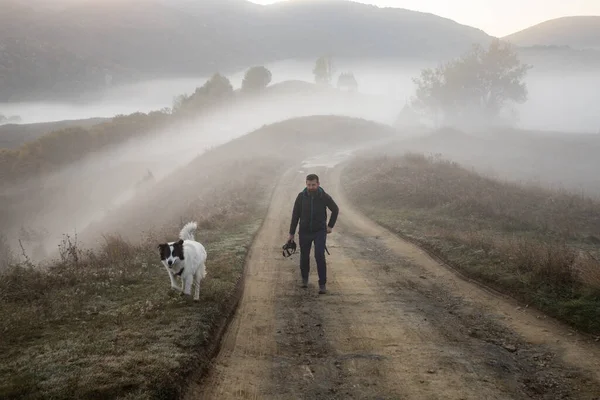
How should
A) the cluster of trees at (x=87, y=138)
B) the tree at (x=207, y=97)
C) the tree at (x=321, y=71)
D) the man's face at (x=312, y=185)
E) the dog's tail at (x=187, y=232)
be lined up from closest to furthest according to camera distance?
the dog's tail at (x=187, y=232) → the man's face at (x=312, y=185) → the cluster of trees at (x=87, y=138) → the tree at (x=207, y=97) → the tree at (x=321, y=71)

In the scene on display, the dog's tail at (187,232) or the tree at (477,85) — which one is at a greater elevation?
the tree at (477,85)

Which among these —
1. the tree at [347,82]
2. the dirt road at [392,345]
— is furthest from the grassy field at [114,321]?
the tree at [347,82]

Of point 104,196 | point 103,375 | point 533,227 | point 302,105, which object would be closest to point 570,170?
point 533,227

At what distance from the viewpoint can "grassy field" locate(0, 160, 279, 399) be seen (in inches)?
254

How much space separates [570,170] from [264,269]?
51905mm

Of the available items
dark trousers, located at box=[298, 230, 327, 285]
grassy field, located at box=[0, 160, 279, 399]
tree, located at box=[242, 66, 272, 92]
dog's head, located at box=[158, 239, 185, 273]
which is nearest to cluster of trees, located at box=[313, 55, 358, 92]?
tree, located at box=[242, 66, 272, 92]

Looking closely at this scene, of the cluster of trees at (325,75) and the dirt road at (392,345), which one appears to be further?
the cluster of trees at (325,75)

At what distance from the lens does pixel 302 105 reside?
125375 millimetres

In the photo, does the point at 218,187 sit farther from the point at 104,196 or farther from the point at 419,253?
the point at 104,196

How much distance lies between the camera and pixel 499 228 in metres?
18.3

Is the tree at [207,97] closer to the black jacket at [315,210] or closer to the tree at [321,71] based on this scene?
the tree at [321,71]

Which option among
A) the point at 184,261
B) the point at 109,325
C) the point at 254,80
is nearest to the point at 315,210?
the point at 184,261

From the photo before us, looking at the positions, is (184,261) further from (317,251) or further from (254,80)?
(254,80)

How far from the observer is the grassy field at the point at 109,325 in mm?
6445
